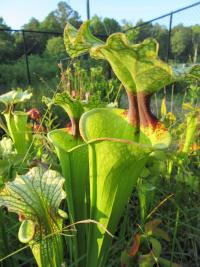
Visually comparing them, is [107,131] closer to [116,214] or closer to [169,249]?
[116,214]

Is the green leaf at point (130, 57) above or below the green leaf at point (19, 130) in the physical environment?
above

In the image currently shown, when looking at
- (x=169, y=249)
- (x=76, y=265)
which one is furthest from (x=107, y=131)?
(x=169, y=249)

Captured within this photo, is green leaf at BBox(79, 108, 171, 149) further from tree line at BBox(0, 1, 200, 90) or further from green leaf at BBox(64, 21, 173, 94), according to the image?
tree line at BBox(0, 1, 200, 90)

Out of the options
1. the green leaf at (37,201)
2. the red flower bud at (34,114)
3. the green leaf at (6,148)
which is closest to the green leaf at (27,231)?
the green leaf at (37,201)

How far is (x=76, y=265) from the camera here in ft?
2.48

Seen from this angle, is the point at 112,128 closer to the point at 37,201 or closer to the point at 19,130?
the point at 37,201

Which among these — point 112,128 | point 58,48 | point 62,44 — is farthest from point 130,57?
point 62,44

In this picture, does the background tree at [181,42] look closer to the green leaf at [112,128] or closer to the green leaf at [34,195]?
the green leaf at [112,128]

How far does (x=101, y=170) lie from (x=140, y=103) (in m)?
0.16

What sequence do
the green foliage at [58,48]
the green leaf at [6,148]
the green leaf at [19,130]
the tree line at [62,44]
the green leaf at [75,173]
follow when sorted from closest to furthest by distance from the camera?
the green leaf at [75,173], the green leaf at [6,148], the green leaf at [19,130], the green foliage at [58,48], the tree line at [62,44]

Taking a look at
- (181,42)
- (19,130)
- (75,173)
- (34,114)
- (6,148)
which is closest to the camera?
(75,173)

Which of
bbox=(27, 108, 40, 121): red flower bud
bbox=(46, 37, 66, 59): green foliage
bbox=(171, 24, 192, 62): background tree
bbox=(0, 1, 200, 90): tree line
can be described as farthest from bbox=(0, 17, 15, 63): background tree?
bbox=(27, 108, 40, 121): red flower bud

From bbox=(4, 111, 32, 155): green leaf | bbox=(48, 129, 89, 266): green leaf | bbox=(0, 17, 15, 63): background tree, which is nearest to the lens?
bbox=(48, 129, 89, 266): green leaf

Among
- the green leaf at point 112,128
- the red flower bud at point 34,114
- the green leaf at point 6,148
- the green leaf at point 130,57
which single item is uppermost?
the green leaf at point 130,57
